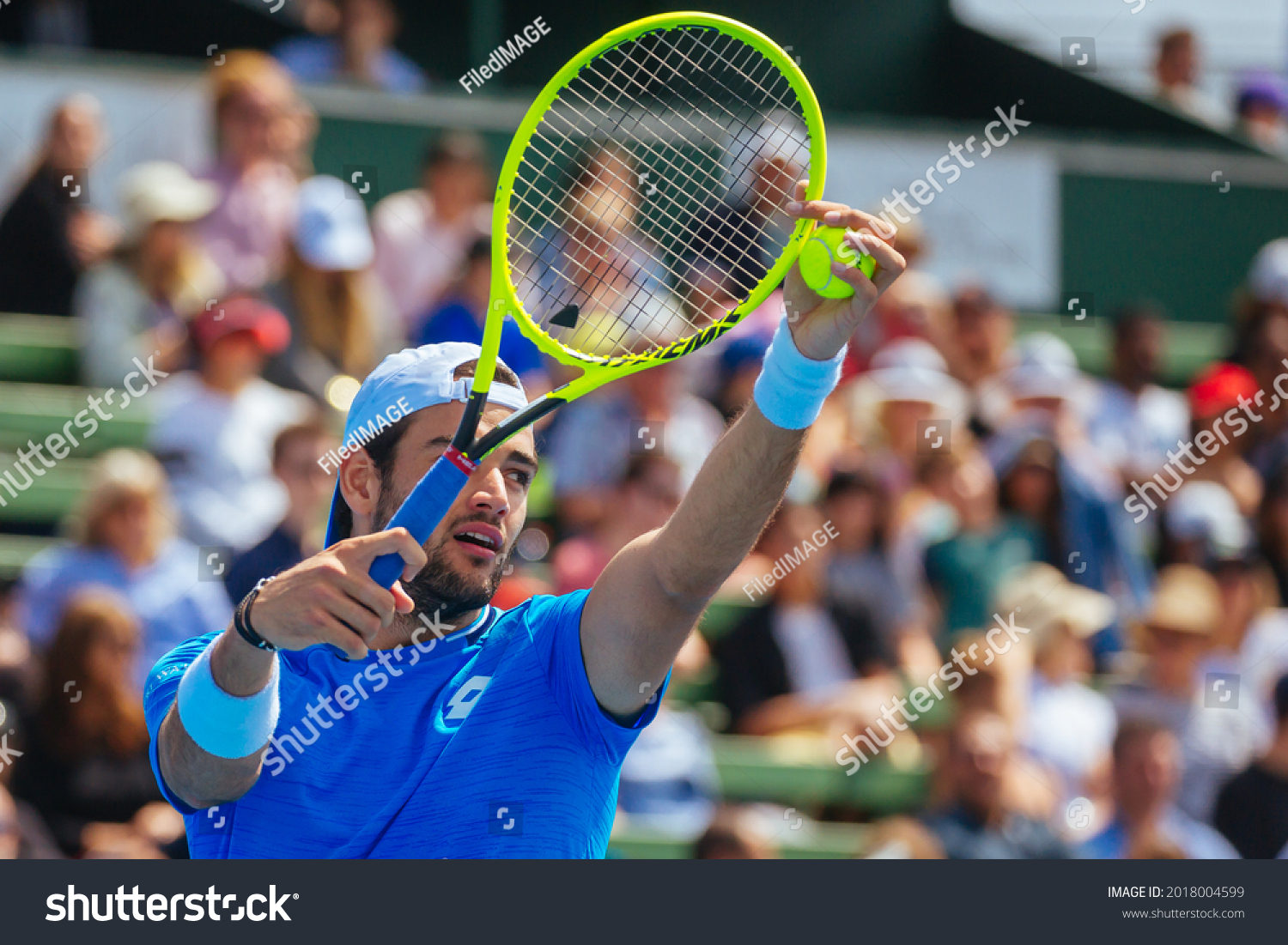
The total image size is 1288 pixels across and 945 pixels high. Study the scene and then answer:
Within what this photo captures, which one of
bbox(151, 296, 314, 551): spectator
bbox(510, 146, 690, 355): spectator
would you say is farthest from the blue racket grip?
bbox(151, 296, 314, 551): spectator

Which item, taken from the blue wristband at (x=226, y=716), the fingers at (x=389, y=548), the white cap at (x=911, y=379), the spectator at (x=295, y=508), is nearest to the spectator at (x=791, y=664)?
the white cap at (x=911, y=379)

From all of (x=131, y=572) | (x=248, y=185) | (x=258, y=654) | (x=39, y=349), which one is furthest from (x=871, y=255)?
(x=39, y=349)

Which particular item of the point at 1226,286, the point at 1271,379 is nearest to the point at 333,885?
the point at 1271,379

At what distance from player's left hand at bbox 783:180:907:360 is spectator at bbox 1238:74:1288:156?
8.80 meters

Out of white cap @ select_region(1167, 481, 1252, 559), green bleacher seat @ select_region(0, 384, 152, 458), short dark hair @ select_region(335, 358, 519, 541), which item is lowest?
white cap @ select_region(1167, 481, 1252, 559)

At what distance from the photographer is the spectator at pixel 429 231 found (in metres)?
7.03

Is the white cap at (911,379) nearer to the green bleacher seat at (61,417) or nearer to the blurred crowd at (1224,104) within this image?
the green bleacher seat at (61,417)

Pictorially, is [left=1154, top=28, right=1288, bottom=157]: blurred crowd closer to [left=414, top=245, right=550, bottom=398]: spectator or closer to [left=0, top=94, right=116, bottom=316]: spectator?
[left=414, top=245, right=550, bottom=398]: spectator

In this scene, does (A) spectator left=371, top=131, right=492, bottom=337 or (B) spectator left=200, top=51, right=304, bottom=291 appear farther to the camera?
(A) spectator left=371, top=131, right=492, bottom=337

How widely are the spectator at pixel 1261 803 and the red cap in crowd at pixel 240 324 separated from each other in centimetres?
356

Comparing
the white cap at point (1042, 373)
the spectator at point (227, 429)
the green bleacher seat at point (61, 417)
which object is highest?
the spectator at point (227, 429)

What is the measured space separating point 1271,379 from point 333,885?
20.8ft

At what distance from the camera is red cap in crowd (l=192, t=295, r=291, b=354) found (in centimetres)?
623

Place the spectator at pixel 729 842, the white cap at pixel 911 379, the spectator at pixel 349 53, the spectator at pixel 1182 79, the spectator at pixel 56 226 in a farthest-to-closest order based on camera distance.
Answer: the spectator at pixel 1182 79 < the spectator at pixel 349 53 < the white cap at pixel 911 379 < the spectator at pixel 56 226 < the spectator at pixel 729 842
